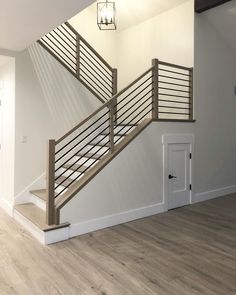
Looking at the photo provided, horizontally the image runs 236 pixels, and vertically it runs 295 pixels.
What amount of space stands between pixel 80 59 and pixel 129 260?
415cm

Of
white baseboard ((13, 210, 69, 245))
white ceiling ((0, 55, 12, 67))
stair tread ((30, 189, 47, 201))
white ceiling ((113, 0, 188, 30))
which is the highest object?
Result: white ceiling ((113, 0, 188, 30))

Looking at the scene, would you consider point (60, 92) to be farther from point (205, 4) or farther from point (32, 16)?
point (205, 4)

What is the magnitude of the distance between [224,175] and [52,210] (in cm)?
399

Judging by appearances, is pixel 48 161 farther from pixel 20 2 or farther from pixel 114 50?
pixel 114 50

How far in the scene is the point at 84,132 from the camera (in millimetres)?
5184

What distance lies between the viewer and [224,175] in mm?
6051

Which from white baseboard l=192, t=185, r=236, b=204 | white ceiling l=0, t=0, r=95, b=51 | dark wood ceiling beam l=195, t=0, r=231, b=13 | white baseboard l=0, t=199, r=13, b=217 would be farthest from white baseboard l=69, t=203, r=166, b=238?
dark wood ceiling beam l=195, t=0, r=231, b=13

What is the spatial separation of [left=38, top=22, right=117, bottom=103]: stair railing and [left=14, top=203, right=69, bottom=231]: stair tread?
2.41 meters

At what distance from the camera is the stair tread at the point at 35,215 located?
11.7 feet

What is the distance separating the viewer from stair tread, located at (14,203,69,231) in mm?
3559

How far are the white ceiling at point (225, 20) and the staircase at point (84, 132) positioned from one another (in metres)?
1.15

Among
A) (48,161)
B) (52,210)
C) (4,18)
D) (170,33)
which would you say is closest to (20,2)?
(4,18)

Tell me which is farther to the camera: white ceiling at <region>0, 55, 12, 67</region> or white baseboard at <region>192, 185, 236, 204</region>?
white baseboard at <region>192, 185, 236, 204</region>

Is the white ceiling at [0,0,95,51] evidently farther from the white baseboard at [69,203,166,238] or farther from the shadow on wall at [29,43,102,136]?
the white baseboard at [69,203,166,238]
